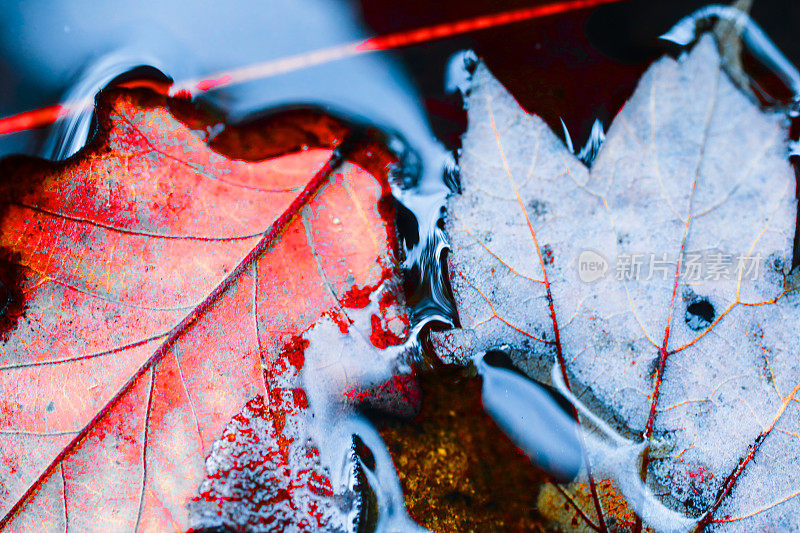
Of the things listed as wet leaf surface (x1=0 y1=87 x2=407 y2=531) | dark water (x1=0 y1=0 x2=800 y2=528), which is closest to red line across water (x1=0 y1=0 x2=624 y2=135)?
dark water (x1=0 y1=0 x2=800 y2=528)

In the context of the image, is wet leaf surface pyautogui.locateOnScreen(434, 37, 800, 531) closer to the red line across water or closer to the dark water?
the dark water

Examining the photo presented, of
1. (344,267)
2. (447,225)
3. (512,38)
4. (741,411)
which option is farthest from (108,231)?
(741,411)

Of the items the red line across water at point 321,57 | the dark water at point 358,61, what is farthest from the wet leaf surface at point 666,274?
the red line across water at point 321,57

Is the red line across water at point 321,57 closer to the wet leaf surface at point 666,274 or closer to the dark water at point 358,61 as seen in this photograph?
the dark water at point 358,61

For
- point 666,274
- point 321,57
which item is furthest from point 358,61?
point 666,274

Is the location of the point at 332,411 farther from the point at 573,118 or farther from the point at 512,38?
the point at 512,38
